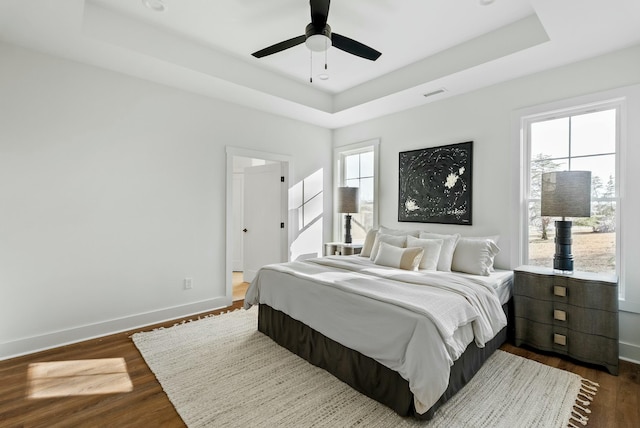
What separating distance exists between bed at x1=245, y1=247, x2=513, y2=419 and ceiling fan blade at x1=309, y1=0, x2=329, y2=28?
1964mm

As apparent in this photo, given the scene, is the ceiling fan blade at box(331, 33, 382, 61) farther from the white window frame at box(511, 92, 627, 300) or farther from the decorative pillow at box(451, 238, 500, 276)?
the decorative pillow at box(451, 238, 500, 276)

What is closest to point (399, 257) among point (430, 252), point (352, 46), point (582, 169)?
point (430, 252)

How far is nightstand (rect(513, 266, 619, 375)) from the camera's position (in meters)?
2.46

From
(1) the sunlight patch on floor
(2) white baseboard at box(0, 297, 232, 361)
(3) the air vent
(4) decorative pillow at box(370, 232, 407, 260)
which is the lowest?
(1) the sunlight patch on floor

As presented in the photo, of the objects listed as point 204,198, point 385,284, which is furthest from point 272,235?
point 385,284

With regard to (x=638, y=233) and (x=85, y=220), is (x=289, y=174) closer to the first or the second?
(x=85, y=220)

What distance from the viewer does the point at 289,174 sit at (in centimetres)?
483

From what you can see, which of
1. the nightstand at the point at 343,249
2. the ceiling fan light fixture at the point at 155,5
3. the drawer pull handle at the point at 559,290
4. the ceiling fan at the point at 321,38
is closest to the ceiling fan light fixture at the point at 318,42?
the ceiling fan at the point at 321,38

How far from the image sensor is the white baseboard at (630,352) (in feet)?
8.60

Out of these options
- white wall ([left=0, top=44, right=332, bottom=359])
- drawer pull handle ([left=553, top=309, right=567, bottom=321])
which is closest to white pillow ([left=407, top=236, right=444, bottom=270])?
drawer pull handle ([left=553, top=309, right=567, bottom=321])

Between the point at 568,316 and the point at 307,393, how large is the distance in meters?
2.28

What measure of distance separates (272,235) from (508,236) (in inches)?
128

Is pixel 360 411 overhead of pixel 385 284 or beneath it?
beneath

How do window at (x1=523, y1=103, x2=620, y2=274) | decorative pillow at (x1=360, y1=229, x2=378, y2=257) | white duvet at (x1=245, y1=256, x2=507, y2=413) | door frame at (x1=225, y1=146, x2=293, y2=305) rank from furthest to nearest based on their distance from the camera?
door frame at (x1=225, y1=146, x2=293, y2=305) → decorative pillow at (x1=360, y1=229, x2=378, y2=257) → window at (x1=523, y1=103, x2=620, y2=274) → white duvet at (x1=245, y1=256, x2=507, y2=413)
